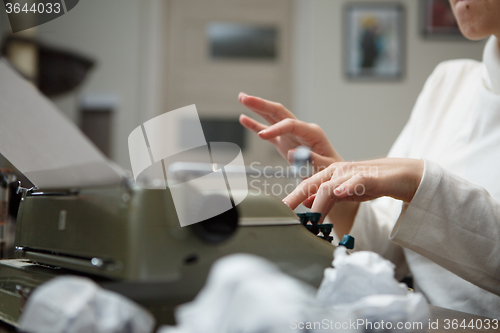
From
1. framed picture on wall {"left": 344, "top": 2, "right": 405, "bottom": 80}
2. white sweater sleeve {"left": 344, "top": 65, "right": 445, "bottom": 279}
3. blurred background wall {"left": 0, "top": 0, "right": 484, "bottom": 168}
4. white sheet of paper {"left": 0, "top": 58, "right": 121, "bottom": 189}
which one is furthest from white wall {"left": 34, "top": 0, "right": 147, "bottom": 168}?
white sheet of paper {"left": 0, "top": 58, "right": 121, "bottom": 189}

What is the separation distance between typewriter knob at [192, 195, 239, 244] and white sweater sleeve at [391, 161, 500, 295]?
0.26 m

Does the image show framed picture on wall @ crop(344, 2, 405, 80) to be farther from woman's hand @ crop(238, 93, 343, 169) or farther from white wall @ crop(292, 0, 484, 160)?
woman's hand @ crop(238, 93, 343, 169)

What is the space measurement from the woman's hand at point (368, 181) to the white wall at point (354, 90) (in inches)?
86.1

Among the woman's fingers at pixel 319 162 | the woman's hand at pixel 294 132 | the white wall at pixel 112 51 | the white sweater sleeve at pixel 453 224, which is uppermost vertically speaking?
the white wall at pixel 112 51

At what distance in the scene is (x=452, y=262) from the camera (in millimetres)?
552

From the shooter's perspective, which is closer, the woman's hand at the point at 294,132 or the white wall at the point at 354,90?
the woman's hand at the point at 294,132

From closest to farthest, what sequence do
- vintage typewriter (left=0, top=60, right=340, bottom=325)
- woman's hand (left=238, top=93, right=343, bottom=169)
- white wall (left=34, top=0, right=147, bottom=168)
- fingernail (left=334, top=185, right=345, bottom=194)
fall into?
vintage typewriter (left=0, top=60, right=340, bottom=325)
fingernail (left=334, top=185, right=345, bottom=194)
woman's hand (left=238, top=93, right=343, bottom=169)
white wall (left=34, top=0, right=147, bottom=168)

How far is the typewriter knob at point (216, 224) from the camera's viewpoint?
14.0 inches

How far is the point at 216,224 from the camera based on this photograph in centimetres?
37

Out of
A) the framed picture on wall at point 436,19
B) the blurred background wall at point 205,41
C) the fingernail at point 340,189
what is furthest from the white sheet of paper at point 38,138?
the framed picture on wall at point 436,19

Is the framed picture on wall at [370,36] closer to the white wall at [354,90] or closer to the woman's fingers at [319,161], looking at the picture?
the white wall at [354,90]

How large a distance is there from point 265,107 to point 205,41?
219cm

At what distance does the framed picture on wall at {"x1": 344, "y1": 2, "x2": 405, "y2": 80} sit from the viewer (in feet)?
8.73

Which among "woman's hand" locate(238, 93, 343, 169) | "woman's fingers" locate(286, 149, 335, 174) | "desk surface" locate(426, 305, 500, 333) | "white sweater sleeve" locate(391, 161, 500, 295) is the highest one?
"woman's hand" locate(238, 93, 343, 169)
